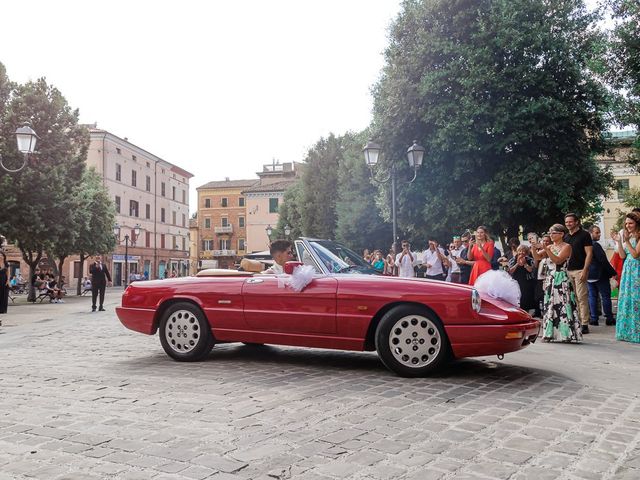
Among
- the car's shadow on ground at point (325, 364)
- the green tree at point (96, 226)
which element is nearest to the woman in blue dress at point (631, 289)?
the car's shadow on ground at point (325, 364)

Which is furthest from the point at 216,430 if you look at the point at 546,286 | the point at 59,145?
the point at 59,145

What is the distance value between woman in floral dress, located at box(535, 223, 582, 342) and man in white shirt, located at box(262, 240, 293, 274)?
406cm

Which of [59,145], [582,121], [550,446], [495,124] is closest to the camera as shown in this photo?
[550,446]

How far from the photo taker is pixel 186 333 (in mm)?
6598

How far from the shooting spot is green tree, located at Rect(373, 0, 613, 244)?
1847 centimetres

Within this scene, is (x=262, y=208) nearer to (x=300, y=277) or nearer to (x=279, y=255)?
(x=279, y=255)

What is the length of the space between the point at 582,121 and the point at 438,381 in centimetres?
1692

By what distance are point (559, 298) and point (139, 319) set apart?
19.5 feet

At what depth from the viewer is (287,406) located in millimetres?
4434

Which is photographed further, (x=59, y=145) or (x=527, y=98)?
(x=59, y=145)

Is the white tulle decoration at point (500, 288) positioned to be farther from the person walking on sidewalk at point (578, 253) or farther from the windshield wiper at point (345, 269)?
the person walking on sidewalk at point (578, 253)

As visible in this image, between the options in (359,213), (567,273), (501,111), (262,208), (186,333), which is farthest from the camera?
(262,208)

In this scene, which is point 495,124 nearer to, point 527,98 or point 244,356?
point 527,98

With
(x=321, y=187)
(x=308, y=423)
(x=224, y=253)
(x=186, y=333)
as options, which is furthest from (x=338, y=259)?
(x=224, y=253)
